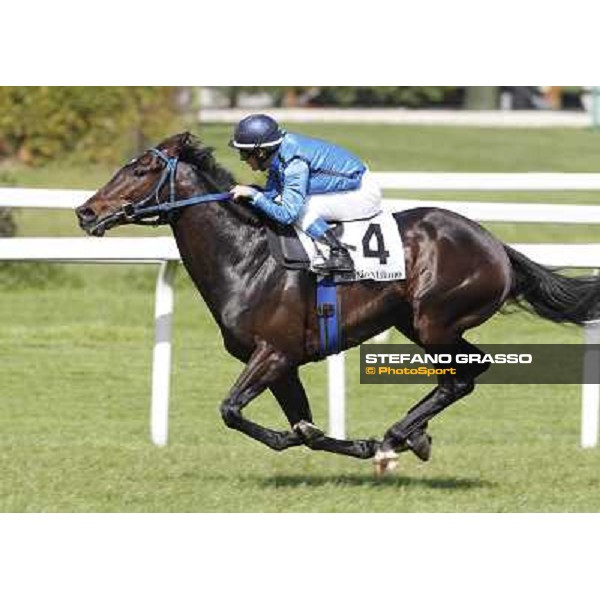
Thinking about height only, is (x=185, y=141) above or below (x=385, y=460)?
above

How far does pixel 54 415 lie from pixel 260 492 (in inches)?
111

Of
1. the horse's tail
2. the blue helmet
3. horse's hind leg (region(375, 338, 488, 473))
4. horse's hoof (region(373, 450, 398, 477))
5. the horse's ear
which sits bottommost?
horse's hoof (region(373, 450, 398, 477))

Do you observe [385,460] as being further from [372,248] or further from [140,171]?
[140,171]

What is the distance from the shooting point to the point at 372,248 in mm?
7246

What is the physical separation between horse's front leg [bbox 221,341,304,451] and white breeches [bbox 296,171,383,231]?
56 centimetres

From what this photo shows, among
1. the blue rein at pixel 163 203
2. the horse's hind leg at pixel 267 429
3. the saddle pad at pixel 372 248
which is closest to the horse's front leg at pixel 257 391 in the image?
the horse's hind leg at pixel 267 429

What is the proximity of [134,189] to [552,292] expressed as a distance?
1927mm

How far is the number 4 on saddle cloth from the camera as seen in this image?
23.6 feet

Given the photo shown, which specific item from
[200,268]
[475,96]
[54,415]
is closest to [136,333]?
[54,415]

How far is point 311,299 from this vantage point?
287 inches

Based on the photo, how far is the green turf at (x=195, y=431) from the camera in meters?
6.88

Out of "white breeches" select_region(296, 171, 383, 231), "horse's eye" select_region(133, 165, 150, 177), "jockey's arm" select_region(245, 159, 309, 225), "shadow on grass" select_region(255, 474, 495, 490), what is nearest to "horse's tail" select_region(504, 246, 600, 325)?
"white breeches" select_region(296, 171, 383, 231)

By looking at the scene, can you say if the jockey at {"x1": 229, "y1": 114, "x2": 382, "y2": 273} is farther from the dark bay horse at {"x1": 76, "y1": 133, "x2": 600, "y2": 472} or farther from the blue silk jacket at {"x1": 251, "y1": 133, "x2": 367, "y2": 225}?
the dark bay horse at {"x1": 76, "y1": 133, "x2": 600, "y2": 472}

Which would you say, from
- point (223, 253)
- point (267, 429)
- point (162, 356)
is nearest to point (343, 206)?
point (223, 253)
